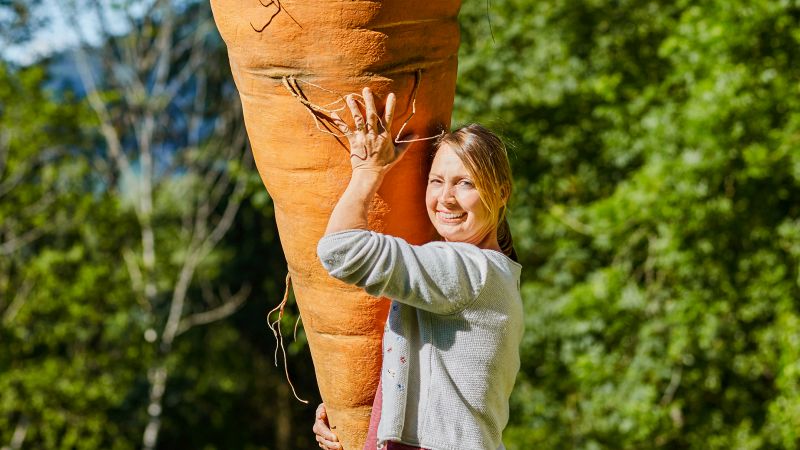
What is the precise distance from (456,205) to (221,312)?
36.2 ft

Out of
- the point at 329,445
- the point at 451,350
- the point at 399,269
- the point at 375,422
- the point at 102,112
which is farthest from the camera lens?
the point at 102,112

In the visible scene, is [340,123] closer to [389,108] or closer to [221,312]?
[389,108]

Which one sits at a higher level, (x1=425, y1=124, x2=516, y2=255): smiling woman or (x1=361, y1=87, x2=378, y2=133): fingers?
(x1=361, y1=87, x2=378, y2=133): fingers

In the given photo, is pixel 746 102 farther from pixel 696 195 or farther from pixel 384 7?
pixel 384 7

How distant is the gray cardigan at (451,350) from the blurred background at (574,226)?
1.26ft

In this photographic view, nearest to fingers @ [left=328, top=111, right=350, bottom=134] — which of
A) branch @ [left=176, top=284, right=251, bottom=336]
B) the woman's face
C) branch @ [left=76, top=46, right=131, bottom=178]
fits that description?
the woman's face

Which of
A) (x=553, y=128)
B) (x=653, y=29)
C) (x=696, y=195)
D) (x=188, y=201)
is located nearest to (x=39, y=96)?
(x=188, y=201)

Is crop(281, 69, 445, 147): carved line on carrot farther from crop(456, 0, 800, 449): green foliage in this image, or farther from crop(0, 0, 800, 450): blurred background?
crop(456, 0, 800, 449): green foliage

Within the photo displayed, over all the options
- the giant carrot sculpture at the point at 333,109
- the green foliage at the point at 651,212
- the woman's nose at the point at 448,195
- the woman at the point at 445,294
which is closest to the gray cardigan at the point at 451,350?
the woman at the point at 445,294

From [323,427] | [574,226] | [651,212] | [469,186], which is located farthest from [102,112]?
[469,186]

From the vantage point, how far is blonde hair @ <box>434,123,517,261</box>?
1.90 m

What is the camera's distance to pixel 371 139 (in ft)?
6.17

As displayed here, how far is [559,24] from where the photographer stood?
7.14m

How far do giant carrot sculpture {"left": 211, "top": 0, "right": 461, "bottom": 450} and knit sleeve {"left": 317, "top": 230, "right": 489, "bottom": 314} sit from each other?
11.0 inches
